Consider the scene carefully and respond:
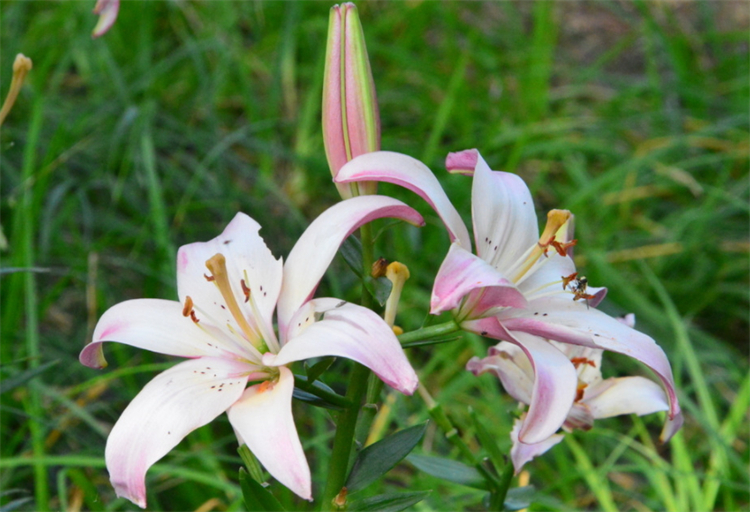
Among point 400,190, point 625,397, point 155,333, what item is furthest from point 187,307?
point 400,190

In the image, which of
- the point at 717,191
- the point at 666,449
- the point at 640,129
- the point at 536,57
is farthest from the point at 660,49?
the point at 666,449

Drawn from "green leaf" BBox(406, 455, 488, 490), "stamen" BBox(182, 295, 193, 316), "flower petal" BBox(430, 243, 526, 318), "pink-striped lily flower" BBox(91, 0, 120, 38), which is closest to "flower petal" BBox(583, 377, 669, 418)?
"green leaf" BBox(406, 455, 488, 490)

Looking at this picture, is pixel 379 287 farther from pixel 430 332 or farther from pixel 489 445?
pixel 489 445

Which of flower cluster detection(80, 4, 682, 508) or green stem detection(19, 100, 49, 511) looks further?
green stem detection(19, 100, 49, 511)

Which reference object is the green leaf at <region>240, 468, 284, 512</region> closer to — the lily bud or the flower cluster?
the flower cluster

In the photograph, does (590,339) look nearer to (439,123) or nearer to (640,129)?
(439,123)

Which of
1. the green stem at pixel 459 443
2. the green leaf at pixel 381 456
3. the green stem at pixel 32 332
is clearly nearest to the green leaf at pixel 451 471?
the green stem at pixel 459 443
